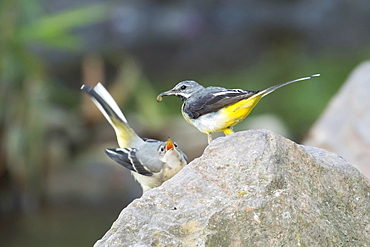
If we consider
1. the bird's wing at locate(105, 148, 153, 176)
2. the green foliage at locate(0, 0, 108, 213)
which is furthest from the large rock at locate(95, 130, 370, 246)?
the green foliage at locate(0, 0, 108, 213)

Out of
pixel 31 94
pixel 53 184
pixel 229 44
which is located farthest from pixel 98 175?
pixel 229 44

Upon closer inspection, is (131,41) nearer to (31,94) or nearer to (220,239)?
(31,94)

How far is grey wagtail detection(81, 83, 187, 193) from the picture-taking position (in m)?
3.86

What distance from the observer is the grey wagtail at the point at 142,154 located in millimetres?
3857

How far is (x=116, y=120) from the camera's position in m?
4.37

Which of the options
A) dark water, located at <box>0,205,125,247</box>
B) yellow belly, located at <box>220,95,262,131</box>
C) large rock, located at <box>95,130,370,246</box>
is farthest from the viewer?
dark water, located at <box>0,205,125,247</box>

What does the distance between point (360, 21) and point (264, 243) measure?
1887 cm

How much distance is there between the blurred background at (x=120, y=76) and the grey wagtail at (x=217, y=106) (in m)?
5.25

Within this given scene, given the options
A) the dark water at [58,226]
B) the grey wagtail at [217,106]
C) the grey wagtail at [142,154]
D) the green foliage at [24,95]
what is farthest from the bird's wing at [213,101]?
the green foliage at [24,95]

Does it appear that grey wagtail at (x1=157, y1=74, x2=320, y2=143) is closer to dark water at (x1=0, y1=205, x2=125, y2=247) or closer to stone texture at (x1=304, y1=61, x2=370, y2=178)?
stone texture at (x1=304, y1=61, x2=370, y2=178)

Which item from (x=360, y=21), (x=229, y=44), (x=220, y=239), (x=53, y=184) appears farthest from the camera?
(x=360, y=21)

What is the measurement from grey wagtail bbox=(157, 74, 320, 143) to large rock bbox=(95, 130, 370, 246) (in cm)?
65

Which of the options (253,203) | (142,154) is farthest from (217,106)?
(253,203)

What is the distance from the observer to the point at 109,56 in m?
15.7
